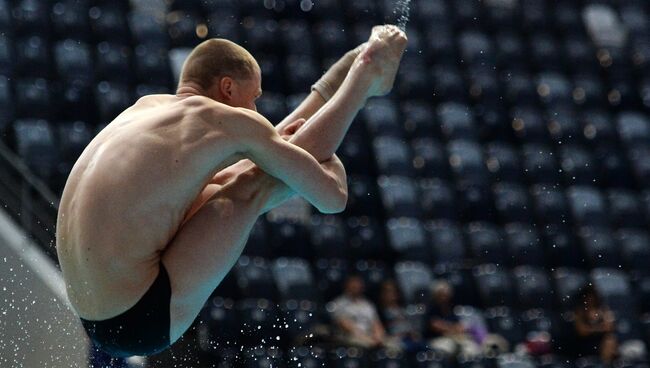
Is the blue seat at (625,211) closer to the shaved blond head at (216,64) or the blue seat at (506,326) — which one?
the blue seat at (506,326)

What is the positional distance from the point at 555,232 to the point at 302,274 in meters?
1.91

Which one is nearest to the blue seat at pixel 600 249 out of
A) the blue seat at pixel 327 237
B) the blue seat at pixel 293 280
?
the blue seat at pixel 327 237

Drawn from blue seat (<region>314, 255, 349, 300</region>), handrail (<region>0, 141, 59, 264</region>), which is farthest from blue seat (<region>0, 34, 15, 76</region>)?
blue seat (<region>314, 255, 349, 300</region>)

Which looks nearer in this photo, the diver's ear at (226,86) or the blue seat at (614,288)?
the diver's ear at (226,86)

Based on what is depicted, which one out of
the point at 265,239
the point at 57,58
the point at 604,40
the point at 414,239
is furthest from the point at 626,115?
the point at 57,58

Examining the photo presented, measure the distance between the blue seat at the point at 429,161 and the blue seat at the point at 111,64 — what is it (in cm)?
189

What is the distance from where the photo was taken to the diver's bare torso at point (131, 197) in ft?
10.4

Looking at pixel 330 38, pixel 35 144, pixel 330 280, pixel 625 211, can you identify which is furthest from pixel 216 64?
pixel 625 211

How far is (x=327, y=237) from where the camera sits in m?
7.24

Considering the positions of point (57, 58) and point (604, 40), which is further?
point (604, 40)

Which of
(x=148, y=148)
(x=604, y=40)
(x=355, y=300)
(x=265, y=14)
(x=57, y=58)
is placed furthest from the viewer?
(x=604, y=40)

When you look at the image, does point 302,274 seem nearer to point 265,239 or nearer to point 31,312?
point 265,239

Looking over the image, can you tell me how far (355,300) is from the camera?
668 cm

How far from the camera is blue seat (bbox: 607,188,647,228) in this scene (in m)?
8.27
